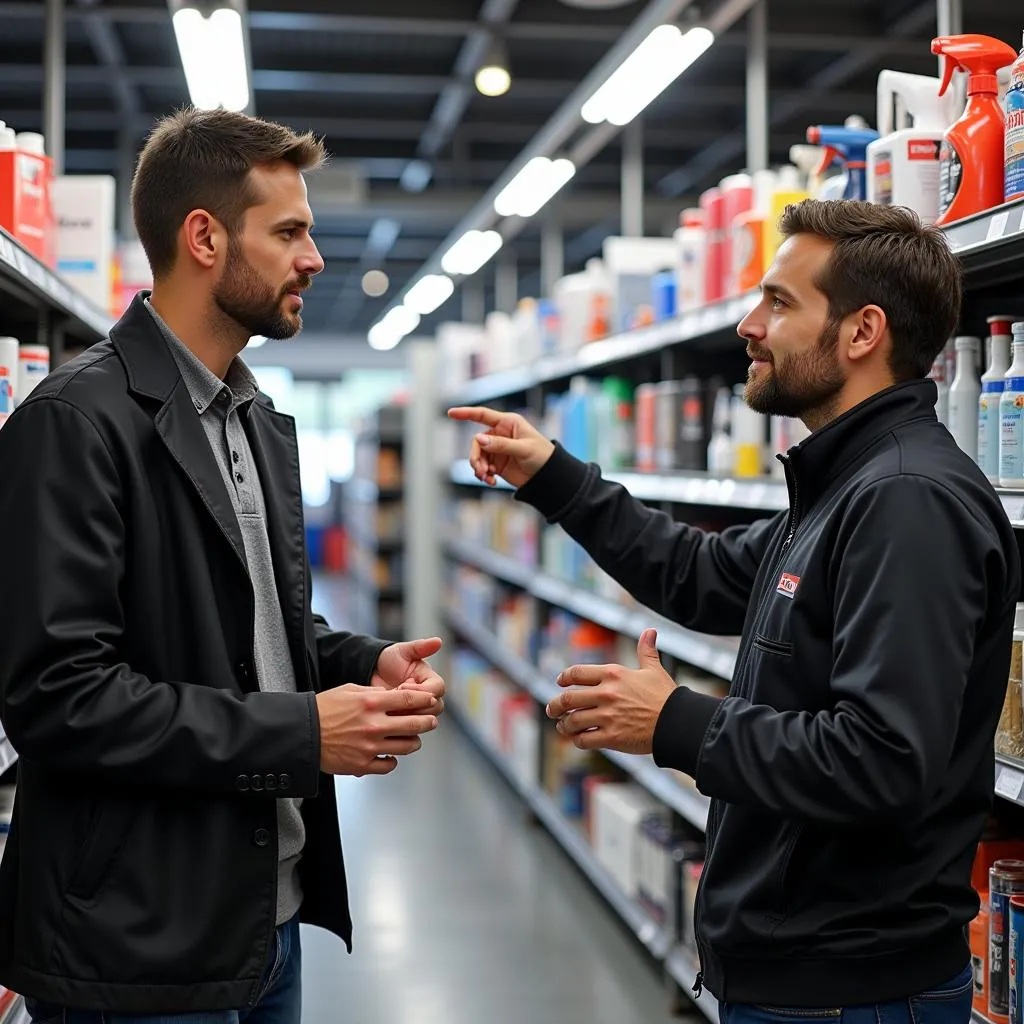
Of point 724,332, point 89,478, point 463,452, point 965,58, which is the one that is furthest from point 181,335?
point 463,452

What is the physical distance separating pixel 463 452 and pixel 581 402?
11.2 feet

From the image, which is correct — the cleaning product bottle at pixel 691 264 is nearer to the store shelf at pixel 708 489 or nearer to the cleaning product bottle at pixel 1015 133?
the store shelf at pixel 708 489

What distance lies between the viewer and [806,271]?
2008 millimetres

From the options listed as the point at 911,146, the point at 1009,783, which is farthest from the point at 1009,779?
the point at 911,146

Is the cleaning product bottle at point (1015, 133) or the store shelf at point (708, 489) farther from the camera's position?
the store shelf at point (708, 489)

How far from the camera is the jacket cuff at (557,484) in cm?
267

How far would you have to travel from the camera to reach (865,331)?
76.3 inches

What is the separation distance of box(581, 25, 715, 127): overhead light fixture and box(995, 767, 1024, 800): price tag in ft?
8.54

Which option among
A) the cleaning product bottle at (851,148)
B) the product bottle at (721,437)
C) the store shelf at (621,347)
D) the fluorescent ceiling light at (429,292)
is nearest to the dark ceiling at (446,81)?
the fluorescent ceiling light at (429,292)

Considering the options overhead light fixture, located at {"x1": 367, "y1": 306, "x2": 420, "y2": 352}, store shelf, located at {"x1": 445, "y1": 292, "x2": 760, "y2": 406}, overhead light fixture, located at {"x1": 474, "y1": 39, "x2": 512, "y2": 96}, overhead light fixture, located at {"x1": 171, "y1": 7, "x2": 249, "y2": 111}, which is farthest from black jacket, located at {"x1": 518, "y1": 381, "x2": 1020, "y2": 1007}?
overhead light fixture, located at {"x1": 367, "y1": 306, "x2": 420, "y2": 352}

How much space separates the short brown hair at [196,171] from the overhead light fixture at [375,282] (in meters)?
15.5

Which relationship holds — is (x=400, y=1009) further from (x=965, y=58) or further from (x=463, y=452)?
(x=463, y=452)

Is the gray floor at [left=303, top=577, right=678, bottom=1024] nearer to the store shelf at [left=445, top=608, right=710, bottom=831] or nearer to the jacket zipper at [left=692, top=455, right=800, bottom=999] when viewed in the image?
the store shelf at [left=445, top=608, right=710, bottom=831]

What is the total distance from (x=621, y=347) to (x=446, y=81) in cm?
470
